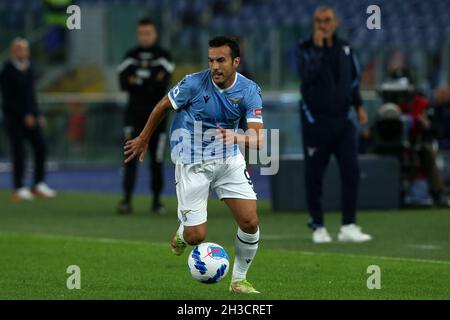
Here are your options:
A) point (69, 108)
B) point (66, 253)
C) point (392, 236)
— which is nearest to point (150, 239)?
point (66, 253)

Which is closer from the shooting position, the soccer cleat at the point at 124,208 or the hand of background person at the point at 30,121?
the soccer cleat at the point at 124,208

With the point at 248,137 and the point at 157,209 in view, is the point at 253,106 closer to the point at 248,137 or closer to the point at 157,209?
the point at 248,137

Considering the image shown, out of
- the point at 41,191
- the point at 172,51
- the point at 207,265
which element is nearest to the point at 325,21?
the point at 207,265

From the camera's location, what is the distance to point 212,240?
44.5ft

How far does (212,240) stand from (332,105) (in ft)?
6.24

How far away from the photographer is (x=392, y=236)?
13812mm

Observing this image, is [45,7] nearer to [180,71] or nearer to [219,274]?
[180,71]

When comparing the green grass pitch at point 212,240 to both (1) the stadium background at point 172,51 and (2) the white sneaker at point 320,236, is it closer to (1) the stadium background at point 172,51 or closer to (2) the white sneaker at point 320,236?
(2) the white sneaker at point 320,236

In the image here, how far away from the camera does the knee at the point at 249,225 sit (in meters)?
9.26

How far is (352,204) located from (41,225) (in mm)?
4077

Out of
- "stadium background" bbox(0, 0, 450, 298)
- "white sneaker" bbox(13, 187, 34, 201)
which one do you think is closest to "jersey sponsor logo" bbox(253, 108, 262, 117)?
"white sneaker" bbox(13, 187, 34, 201)

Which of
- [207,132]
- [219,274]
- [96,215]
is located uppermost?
[207,132]

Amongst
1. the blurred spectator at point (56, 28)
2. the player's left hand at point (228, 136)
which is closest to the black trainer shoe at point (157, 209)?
the player's left hand at point (228, 136)

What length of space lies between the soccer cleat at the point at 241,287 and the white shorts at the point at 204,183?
0.52 m
